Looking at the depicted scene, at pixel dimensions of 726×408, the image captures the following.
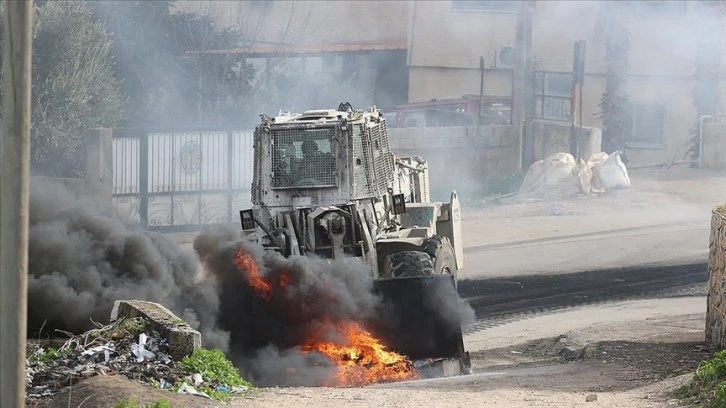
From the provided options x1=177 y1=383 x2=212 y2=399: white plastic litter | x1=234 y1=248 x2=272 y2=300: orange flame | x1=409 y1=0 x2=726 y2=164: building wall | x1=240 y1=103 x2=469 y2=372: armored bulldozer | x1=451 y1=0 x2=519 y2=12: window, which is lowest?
x1=177 y1=383 x2=212 y2=399: white plastic litter

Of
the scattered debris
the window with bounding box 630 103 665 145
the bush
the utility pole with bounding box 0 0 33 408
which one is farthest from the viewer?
the window with bounding box 630 103 665 145

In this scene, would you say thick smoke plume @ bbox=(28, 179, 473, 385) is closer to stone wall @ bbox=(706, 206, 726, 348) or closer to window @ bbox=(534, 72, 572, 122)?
stone wall @ bbox=(706, 206, 726, 348)

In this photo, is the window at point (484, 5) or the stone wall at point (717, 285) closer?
the stone wall at point (717, 285)

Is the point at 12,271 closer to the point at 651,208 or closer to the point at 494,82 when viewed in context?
the point at 651,208

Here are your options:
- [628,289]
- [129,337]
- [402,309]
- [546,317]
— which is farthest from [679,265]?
[129,337]

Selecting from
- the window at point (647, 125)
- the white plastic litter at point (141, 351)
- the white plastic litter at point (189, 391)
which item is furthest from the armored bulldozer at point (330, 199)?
the window at point (647, 125)

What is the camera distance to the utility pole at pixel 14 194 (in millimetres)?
7656

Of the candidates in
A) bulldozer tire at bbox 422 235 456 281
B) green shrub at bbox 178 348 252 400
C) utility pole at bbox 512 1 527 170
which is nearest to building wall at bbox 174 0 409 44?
utility pole at bbox 512 1 527 170

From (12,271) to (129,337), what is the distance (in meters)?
5.09

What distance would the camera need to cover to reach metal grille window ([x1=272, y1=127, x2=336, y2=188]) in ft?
55.7

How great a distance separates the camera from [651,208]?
99.1 ft

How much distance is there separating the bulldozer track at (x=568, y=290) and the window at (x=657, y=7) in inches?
545

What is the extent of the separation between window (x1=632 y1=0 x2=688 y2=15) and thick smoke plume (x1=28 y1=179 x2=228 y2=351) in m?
23.0

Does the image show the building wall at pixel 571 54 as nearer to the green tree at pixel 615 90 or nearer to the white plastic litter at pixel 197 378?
the green tree at pixel 615 90
